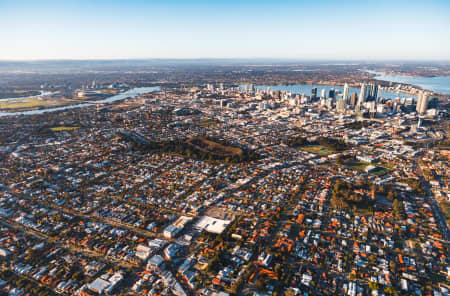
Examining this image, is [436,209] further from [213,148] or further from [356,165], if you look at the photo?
[213,148]

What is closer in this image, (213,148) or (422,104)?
(213,148)

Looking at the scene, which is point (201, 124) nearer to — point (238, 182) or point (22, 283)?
point (238, 182)

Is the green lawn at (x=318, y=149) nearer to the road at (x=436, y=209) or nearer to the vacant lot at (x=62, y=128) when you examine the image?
the road at (x=436, y=209)

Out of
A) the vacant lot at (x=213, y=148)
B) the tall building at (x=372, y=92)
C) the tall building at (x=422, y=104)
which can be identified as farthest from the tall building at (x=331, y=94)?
the vacant lot at (x=213, y=148)

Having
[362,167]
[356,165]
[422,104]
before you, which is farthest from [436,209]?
[422,104]

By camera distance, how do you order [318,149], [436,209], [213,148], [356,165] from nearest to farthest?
[436,209]
[356,165]
[213,148]
[318,149]

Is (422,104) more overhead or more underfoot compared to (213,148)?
more overhead

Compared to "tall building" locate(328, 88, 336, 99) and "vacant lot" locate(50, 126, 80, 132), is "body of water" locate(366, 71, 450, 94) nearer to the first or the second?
"tall building" locate(328, 88, 336, 99)

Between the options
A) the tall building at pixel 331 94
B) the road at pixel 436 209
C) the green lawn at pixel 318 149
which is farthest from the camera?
the tall building at pixel 331 94

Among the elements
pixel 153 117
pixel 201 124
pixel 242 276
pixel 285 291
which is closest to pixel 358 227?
pixel 285 291
